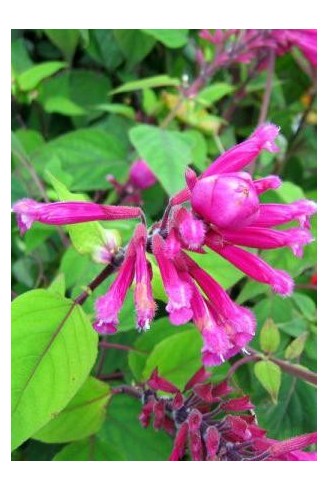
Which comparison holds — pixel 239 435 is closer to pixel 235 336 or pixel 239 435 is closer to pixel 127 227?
pixel 235 336

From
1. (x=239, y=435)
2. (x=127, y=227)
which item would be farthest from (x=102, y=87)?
(x=239, y=435)

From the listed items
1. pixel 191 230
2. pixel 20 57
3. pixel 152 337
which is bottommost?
pixel 152 337

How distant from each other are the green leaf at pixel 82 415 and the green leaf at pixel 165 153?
0.94ft

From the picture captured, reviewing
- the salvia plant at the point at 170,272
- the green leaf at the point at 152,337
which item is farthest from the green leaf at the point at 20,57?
the green leaf at the point at 152,337

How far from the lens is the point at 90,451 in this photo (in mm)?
837

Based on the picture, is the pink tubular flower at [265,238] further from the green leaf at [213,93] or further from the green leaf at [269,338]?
the green leaf at [213,93]

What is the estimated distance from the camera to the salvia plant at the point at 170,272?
0.62 meters

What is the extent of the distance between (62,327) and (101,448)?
23 cm

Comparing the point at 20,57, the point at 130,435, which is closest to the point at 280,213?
the point at 130,435


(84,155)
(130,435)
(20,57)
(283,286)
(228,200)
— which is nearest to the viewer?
(228,200)

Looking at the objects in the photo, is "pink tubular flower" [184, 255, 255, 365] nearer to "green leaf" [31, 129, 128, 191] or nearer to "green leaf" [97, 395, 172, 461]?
"green leaf" [97, 395, 172, 461]

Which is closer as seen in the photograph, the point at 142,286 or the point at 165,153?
the point at 142,286

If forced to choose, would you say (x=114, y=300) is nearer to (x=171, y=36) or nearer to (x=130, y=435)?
(x=130, y=435)

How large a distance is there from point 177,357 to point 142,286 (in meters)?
0.25
